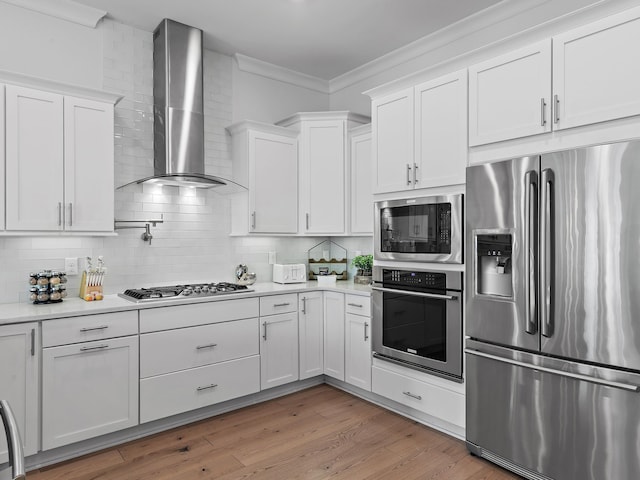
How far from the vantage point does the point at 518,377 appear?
2.39m

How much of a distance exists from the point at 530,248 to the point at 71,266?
3026 millimetres

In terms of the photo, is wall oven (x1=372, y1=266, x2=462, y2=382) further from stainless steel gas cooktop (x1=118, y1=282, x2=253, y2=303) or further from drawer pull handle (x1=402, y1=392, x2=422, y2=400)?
stainless steel gas cooktop (x1=118, y1=282, x2=253, y2=303)

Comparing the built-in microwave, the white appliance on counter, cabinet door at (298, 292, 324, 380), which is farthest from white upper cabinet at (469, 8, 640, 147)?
the white appliance on counter

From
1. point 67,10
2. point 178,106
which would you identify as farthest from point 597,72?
point 67,10

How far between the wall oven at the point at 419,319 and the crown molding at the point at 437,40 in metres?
1.99

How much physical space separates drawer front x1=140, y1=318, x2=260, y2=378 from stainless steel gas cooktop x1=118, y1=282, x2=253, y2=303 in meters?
0.23

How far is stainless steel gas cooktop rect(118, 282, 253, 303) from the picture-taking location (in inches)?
118

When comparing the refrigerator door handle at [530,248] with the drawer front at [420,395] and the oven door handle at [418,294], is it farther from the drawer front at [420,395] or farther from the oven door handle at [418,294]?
the drawer front at [420,395]

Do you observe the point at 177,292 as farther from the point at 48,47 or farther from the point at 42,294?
the point at 48,47

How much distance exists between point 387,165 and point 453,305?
114cm

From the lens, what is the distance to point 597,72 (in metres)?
2.16

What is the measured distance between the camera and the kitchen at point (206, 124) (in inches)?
105

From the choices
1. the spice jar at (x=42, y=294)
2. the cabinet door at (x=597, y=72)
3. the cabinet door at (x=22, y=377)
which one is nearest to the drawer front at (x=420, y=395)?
the cabinet door at (x=597, y=72)

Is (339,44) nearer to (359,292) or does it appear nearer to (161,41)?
(161,41)
